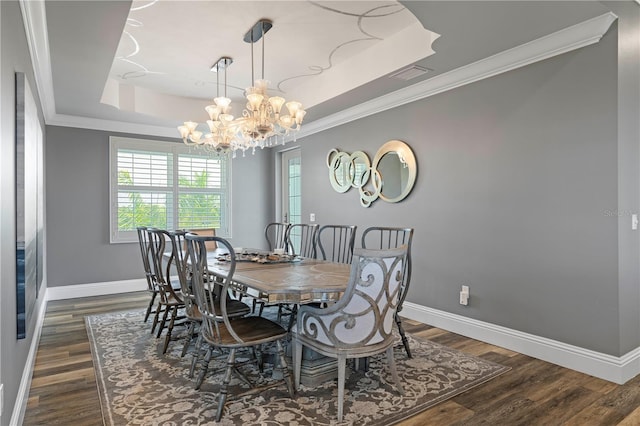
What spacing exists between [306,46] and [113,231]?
3.88 m

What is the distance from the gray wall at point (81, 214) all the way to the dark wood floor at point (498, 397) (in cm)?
225

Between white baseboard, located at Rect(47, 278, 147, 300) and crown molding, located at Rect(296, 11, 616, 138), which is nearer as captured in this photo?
crown molding, located at Rect(296, 11, 616, 138)

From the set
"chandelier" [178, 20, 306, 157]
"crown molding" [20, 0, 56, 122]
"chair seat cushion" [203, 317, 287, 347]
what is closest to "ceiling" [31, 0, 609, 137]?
"crown molding" [20, 0, 56, 122]

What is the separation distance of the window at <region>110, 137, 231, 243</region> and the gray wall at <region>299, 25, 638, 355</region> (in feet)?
11.0

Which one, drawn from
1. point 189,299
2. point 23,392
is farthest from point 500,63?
point 23,392

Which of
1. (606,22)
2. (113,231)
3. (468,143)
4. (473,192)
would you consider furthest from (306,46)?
(113,231)

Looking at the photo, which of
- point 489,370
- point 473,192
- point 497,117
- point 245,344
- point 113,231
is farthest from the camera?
point 113,231

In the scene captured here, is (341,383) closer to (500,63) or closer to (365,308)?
(365,308)

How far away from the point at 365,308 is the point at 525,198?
1882mm

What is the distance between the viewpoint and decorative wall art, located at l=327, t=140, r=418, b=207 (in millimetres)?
4203

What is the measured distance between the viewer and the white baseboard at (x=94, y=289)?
201 inches

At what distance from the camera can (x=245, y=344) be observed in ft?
7.16

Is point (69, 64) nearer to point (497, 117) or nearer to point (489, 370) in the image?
point (497, 117)

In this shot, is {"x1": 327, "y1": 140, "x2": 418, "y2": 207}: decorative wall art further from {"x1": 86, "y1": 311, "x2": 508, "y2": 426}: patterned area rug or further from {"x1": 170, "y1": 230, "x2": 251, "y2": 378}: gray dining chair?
{"x1": 170, "y1": 230, "x2": 251, "y2": 378}: gray dining chair
